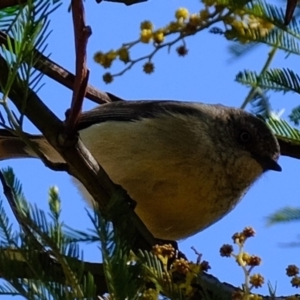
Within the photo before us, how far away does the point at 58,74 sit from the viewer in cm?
311

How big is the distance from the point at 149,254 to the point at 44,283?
12.7 inches

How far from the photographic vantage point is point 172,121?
425cm

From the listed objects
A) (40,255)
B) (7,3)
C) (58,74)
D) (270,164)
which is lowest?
(40,255)

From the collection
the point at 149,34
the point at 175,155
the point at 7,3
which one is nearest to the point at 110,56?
the point at 149,34

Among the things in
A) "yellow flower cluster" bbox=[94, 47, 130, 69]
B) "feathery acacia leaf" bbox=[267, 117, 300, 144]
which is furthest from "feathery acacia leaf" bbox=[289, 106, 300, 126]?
"yellow flower cluster" bbox=[94, 47, 130, 69]

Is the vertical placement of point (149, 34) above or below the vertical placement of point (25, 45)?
above

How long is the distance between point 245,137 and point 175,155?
752 millimetres

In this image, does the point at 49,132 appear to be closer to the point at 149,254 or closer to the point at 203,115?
the point at 149,254

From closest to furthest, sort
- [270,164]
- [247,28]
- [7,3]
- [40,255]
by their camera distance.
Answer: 1. [40,255]
2. [7,3]
3. [247,28]
4. [270,164]

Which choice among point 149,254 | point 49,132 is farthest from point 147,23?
point 149,254

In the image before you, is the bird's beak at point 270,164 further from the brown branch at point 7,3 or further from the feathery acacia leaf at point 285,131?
the brown branch at point 7,3

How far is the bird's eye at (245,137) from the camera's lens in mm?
4488

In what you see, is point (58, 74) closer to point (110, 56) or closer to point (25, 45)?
point (110, 56)

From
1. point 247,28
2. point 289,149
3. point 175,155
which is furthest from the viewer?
point 175,155
